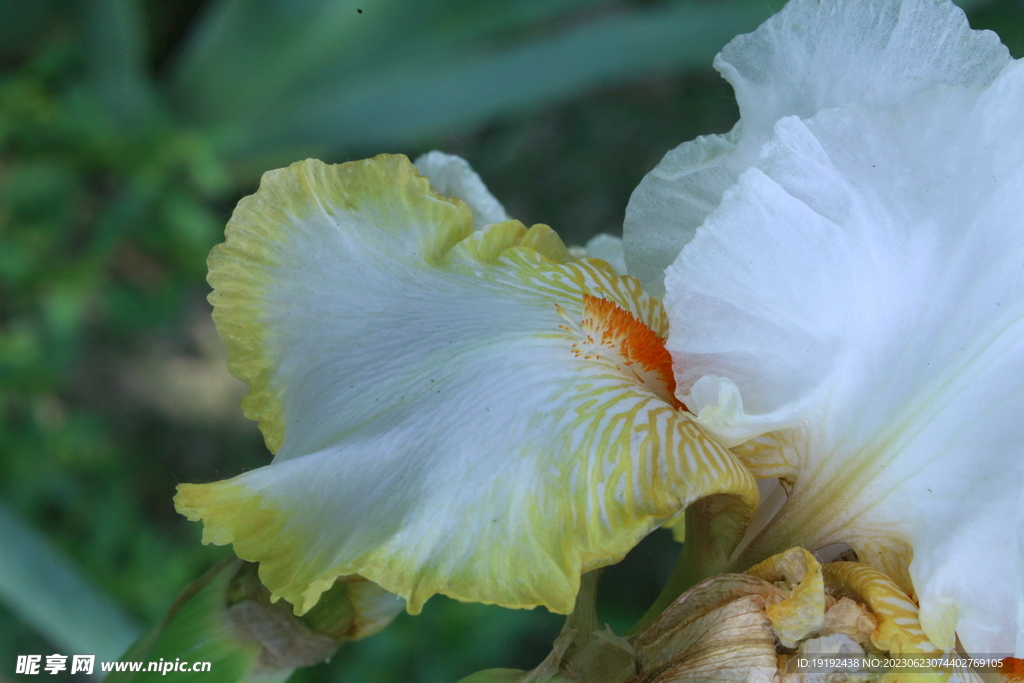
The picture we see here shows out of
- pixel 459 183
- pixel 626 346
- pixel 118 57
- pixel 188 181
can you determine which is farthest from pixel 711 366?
pixel 188 181

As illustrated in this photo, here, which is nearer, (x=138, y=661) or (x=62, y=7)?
(x=138, y=661)

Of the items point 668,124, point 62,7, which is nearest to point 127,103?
point 62,7

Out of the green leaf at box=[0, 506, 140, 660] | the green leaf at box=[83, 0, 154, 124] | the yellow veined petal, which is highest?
the green leaf at box=[83, 0, 154, 124]

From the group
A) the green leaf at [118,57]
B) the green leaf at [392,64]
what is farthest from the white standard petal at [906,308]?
the green leaf at [118,57]

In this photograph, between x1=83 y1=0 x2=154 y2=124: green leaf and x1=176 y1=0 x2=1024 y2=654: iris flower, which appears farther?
x1=83 y1=0 x2=154 y2=124: green leaf

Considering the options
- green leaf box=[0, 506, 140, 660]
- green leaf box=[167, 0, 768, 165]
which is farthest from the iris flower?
green leaf box=[167, 0, 768, 165]

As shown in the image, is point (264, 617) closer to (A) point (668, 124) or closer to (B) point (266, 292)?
(B) point (266, 292)

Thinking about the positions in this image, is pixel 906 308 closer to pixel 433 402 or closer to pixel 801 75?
pixel 801 75

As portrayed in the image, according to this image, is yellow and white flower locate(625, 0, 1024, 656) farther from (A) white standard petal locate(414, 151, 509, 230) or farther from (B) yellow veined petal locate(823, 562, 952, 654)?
(A) white standard petal locate(414, 151, 509, 230)

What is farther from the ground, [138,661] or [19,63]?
[19,63]
